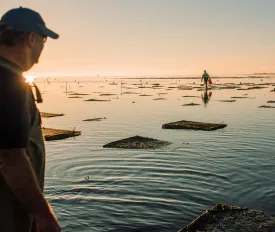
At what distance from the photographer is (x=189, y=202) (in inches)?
369

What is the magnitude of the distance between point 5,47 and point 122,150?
43.3 ft

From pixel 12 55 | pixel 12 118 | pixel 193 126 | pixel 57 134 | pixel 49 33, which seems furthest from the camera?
pixel 193 126

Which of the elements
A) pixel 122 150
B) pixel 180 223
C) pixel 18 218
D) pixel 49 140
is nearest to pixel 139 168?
pixel 122 150

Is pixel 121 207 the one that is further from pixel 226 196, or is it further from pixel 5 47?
pixel 5 47

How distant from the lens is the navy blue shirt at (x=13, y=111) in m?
2.47

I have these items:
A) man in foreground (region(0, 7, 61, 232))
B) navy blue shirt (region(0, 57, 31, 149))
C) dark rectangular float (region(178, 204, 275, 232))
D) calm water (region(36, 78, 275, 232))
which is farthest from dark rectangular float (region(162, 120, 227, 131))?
navy blue shirt (region(0, 57, 31, 149))

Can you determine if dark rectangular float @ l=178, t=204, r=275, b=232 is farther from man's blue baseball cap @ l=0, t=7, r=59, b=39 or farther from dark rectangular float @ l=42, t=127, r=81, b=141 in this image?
dark rectangular float @ l=42, t=127, r=81, b=141

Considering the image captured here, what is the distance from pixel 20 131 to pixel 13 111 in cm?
14

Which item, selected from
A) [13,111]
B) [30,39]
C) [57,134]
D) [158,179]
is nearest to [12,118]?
[13,111]

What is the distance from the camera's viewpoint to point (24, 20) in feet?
9.09

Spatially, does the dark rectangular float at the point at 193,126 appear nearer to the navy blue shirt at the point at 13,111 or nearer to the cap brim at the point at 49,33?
the cap brim at the point at 49,33

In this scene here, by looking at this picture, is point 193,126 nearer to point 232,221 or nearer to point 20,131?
point 232,221

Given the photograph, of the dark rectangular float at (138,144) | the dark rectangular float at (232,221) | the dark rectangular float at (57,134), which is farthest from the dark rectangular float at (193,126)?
the dark rectangular float at (232,221)

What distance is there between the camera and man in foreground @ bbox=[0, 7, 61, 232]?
2490 mm
